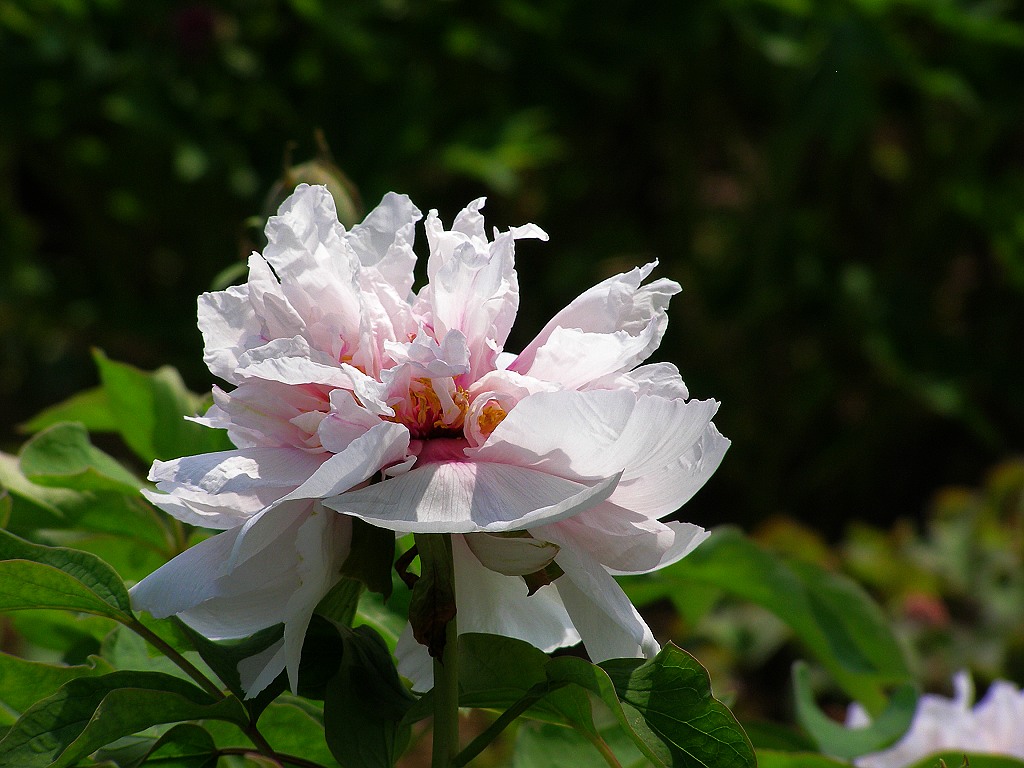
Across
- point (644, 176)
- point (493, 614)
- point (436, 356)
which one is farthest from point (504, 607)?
point (644, 176)

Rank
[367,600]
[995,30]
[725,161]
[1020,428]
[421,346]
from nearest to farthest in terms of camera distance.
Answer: [421,346] < [367,600] < [995,30] < [1020,428] < [725,161]

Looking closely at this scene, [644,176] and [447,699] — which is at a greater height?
[447,699]

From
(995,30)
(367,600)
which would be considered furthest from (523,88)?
(367,600)

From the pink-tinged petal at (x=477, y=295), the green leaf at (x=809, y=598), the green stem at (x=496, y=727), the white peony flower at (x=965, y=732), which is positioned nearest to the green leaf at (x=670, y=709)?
the green stem at (x=496, y=727)

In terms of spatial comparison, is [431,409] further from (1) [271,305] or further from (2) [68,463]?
(2) [68,463]

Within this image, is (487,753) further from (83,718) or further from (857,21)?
(857,21)

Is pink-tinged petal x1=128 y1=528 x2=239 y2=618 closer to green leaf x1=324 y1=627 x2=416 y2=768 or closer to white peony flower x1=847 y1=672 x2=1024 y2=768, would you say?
green leaf x1=324 y1=627 x2=416 y2=768
